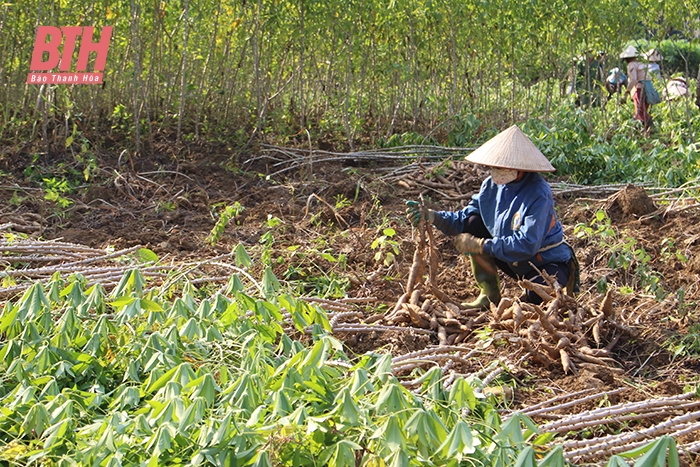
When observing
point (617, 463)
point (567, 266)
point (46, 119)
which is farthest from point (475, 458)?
point (46, 119)

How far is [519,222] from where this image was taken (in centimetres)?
377

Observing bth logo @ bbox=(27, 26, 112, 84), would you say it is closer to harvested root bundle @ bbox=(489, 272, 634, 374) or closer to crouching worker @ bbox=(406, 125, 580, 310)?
crouching worker @ bbox=(406, 125, 580, 310)

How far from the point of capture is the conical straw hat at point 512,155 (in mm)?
3768

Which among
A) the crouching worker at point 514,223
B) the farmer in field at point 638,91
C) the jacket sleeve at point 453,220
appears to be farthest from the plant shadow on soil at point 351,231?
the farmer in field at point 638,91

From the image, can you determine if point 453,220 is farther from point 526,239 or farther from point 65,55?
point 65,55

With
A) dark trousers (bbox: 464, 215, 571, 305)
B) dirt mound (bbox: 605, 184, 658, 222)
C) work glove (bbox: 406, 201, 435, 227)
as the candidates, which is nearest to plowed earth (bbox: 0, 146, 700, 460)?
dirt mound (bbox: 605, 184, 658, 222)

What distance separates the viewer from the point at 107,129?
25.7 feet

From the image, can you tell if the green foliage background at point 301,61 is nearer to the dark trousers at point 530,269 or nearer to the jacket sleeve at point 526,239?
the dark trousers at point 530,269

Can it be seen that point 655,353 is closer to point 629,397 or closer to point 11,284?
point 629,397

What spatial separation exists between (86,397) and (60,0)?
5.80 m

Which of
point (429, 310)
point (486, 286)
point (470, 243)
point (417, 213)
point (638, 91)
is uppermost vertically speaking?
point (638, 91)

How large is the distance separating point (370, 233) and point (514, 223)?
4.37 feet

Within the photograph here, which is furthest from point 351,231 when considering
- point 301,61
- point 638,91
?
point 638,91

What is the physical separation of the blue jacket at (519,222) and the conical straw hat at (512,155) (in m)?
0.11
